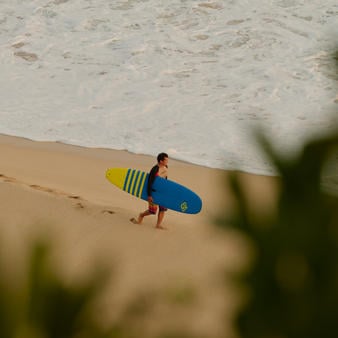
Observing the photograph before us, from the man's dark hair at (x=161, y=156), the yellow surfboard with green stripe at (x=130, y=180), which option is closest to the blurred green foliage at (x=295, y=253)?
A: the man's dark hair at (x=161, y=156)

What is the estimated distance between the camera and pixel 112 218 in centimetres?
934

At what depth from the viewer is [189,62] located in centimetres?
2052

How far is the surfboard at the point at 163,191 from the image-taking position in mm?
9312

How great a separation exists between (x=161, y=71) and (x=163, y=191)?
11.0 m

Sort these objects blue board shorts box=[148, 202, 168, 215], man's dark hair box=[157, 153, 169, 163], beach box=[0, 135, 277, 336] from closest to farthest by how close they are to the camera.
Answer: beach box=[0, 135, 277, 336], man's dark hair box=[157, 153, 169, 163], blue board shorts box=[148, 202, 168, 215]

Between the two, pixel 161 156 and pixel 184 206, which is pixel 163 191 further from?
pixel 161 156

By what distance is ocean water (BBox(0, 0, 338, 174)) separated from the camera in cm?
1543

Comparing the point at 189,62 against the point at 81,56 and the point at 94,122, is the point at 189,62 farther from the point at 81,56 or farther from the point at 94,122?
the point at 94,122

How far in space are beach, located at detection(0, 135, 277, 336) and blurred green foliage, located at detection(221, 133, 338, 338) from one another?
3.96 metres

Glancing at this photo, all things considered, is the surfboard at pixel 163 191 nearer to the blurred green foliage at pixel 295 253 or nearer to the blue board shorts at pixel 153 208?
the blue board shorts at pixel 153 208

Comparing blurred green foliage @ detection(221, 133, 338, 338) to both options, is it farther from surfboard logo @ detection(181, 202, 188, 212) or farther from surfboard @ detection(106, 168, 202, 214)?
surfboard logo @ detection(181, 202, 188, 212)

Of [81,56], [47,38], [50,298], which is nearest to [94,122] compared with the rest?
[81,56]

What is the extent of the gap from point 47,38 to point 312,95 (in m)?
9.07

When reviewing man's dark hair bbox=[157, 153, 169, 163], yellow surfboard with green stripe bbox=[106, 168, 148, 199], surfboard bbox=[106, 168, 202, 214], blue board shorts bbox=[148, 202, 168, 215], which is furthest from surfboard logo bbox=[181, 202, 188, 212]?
man's dark hair bbox=[157, 153, 169, 163]
